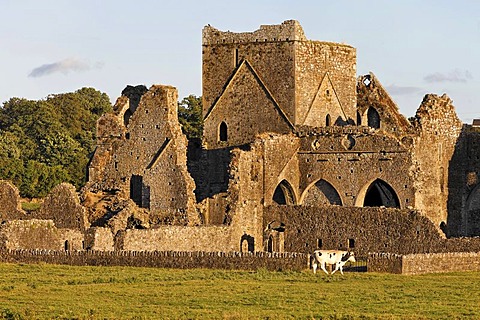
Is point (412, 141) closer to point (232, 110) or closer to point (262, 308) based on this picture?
point (232, 110)

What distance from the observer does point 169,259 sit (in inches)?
1897

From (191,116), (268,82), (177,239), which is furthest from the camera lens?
(191,116)

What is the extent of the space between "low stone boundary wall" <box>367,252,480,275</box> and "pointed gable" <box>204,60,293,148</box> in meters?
17.3

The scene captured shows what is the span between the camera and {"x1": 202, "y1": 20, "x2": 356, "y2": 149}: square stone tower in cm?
6544

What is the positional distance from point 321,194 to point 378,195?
2318 millimetres

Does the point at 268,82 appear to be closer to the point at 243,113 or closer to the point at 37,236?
the point at 243,113

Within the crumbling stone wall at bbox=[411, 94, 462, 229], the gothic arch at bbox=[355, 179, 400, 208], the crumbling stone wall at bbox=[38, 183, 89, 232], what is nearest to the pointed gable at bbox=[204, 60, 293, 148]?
the gothic arch at bbox=[355, 179, 400, 208]

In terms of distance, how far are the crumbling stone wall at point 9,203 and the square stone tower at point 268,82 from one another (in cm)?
981

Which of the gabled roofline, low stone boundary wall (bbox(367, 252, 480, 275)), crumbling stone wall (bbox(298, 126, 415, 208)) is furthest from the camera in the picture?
the gabled roofline

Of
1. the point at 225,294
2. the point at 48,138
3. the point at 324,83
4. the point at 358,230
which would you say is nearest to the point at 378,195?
Answer: the point at 324,83

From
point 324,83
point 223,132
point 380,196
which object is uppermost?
point 324,83

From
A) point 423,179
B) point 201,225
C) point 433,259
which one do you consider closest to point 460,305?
point 433,259

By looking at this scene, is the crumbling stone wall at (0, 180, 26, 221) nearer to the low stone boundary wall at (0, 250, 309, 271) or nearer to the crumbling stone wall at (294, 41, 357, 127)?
the low stone boundary wall at (0, 250, 309, 271)

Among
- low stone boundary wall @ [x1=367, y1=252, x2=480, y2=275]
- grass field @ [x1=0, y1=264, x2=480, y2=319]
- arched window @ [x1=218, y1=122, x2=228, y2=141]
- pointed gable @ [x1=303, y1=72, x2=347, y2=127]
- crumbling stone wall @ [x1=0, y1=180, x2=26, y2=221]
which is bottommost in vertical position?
grass field @ [x1=0, y1=264, x2=480, y2=319]
